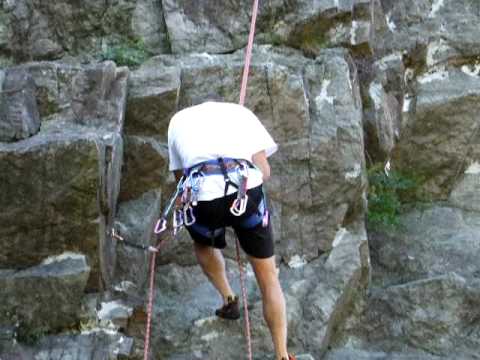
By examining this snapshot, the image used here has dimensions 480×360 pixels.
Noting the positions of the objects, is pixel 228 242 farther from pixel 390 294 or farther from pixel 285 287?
pixel 390 294

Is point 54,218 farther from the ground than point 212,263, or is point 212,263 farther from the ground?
point 54,218

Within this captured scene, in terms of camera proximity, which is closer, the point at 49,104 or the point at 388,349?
the point at 49,104

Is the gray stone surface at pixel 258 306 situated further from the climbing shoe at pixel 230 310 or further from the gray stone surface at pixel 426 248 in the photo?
the gray stone surface at pixel 426 248

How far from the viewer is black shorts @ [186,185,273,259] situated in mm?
4781

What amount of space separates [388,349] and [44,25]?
15.9 feet

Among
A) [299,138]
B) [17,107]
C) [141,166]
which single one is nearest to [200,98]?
[141,166]

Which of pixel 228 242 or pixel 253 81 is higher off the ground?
pixel 253 81

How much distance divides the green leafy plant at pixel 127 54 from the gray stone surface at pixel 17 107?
1285 millimetres

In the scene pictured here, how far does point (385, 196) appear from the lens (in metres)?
8.05

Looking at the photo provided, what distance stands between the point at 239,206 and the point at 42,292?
1.95 m

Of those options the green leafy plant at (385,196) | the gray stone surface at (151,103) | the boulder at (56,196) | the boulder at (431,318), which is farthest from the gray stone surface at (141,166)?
the green leafy plant at (385,196)

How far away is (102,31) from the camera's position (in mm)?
7652

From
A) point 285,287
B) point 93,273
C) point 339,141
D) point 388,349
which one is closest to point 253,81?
point 339,141

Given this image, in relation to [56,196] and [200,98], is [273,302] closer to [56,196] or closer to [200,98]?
[56,196]
